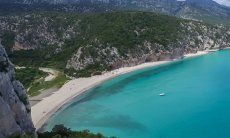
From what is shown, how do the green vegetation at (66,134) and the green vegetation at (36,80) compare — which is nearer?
the green vegetation at (66,134)

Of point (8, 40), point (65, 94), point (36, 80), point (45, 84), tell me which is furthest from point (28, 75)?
point (8, 40)

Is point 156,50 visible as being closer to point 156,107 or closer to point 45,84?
point 45,84

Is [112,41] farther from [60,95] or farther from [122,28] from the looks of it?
[60,95]

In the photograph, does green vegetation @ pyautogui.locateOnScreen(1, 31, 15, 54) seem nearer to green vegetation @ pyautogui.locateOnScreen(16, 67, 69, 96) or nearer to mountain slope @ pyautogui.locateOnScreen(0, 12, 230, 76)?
mountain slope @ pyautogui.locateOnScreen(0, 12, 230, 76)

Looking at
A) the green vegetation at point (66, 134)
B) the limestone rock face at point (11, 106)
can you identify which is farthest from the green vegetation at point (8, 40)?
the green vegetation at point (66, 134)

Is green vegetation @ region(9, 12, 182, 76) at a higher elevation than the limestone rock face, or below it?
below

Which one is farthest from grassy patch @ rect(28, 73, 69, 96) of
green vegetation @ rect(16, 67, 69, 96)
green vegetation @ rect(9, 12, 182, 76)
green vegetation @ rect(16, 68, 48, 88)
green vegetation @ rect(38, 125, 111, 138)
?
green vegetation @ rect(38, 125, 111, 138)

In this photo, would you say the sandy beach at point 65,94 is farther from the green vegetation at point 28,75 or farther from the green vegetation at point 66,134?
the green vegetation at point 66,134
